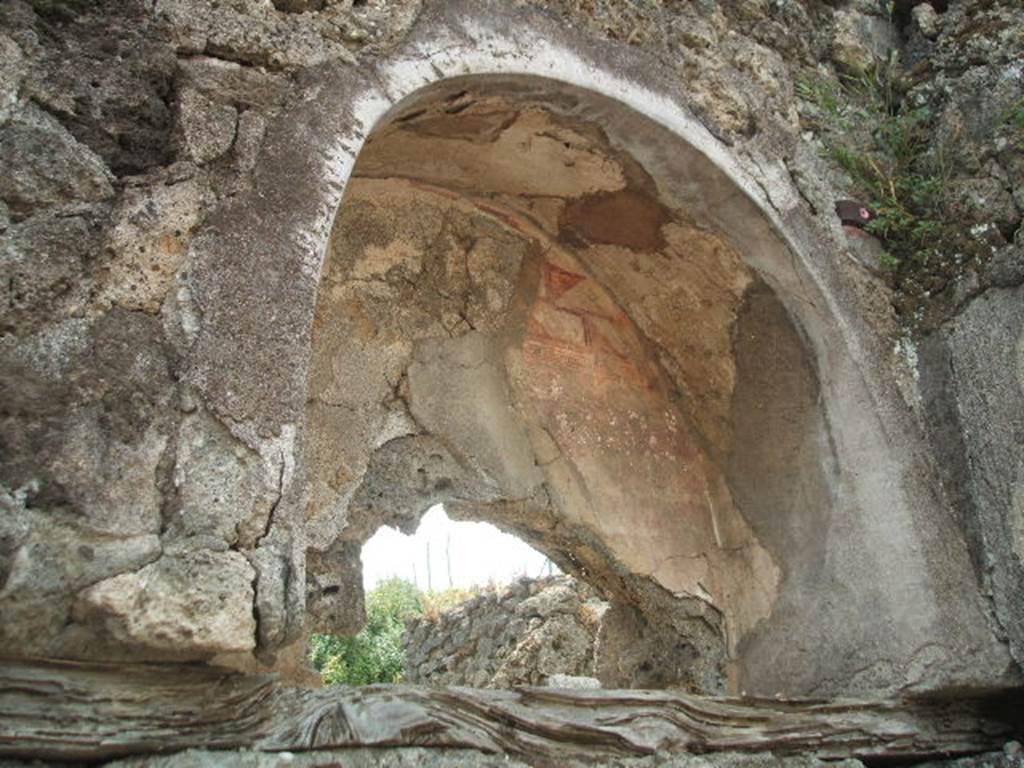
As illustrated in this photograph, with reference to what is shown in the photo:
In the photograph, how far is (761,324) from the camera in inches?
144

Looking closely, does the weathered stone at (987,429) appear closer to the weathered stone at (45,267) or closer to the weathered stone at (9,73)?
the weathered stone at (45,267)

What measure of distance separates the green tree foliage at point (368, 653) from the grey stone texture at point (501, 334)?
25.1ft

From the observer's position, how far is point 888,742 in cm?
307

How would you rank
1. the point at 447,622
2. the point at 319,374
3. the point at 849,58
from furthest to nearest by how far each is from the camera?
1. the point at 447,622
2. the point at 849,58
3. the point at 319,374

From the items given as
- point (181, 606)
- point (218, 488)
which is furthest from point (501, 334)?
point (181, 606)

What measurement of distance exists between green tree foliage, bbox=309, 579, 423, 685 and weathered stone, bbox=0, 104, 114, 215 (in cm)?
933

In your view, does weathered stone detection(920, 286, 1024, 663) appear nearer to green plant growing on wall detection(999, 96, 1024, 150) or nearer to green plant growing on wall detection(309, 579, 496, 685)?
green plant growing on wall detection(999, 96, 1024, 150)

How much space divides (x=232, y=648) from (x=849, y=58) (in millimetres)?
3453

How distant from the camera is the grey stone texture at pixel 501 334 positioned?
1979 millimetres

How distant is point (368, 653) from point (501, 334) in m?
9.32

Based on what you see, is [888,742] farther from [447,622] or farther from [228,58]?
[447,622]

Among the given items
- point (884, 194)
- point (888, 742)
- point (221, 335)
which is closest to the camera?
point (221, 335)

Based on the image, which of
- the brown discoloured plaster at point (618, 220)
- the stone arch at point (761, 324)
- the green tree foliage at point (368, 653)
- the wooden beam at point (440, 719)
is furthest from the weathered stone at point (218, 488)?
the green tree foliage at point (368, 653)

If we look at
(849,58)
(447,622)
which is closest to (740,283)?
(849,58)
